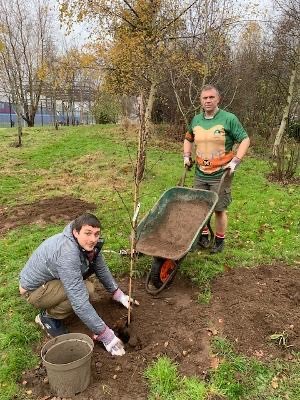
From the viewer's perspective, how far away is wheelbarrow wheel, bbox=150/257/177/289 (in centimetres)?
413

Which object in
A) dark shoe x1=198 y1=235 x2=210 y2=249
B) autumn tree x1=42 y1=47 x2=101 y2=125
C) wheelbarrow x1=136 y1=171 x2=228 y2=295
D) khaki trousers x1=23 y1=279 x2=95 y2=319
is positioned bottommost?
dark shoe x1=198 y1=235 x2=210 y2=249

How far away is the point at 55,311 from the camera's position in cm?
352

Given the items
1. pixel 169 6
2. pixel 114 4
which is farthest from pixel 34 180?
pixel 169 6

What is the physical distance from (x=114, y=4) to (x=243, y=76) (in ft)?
27.6

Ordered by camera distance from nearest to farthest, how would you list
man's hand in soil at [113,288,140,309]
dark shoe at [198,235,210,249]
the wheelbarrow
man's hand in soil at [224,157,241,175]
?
man's hand in soil at [113,288,140,309] < the wheelbarrow < man's hand in soil at [224,157,241,175] < dark shoe at [198,235,210,249]

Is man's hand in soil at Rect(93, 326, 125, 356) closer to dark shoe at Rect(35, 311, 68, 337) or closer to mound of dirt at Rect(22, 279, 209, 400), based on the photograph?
mound of dirt at Rect(22, 279, 209, 400)

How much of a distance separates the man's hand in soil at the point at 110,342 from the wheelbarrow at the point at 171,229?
0.95 m

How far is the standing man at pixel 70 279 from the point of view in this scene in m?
3.16

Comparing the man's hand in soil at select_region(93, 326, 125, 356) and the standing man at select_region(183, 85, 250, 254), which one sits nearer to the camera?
the man's hand in soil at select_region(93, 326, 125, 356)

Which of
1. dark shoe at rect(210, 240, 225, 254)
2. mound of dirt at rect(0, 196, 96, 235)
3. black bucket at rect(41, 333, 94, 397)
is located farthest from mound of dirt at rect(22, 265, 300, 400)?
mound of dirt at rect(0, 196, 96, 235)

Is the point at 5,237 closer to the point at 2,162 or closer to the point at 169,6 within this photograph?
the point at 2,162

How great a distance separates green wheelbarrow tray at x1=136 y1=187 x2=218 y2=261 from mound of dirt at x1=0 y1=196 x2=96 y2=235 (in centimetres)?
257

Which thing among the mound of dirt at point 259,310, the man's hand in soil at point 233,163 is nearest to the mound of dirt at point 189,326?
the mound of dirt at point 259,310

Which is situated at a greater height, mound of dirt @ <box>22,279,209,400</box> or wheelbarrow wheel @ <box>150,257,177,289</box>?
wheelbarrow wheel @ <box>150,257,177,289</box>
